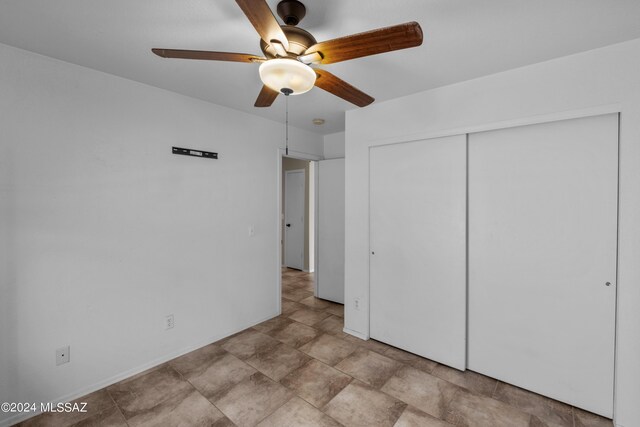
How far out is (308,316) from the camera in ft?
11.8

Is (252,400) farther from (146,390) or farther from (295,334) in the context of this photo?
(295,334)

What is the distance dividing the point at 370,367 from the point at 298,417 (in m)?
0.83

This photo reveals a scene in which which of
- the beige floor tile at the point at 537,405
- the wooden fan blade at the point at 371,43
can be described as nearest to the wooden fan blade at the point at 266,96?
the wooden fan blade at the point at 371,43

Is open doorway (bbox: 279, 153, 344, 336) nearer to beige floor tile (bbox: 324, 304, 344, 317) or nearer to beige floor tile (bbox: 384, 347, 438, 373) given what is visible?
beige floor tile (bbox: 324, 304, 344, 317)

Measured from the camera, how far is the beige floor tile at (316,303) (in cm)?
391

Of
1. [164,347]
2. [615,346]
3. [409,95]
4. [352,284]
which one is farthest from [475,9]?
[164,347]

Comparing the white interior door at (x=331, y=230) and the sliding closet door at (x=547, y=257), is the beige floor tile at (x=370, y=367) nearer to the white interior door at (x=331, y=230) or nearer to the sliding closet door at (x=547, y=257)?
the sliding closet door at (x=547, y=257)

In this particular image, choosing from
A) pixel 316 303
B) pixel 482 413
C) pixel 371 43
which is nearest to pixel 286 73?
pixel 371 43

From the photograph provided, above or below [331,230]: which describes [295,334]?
below

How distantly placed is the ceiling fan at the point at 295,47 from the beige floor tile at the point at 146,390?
2280mm

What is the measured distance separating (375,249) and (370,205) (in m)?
0.46

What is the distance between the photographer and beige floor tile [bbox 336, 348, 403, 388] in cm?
232

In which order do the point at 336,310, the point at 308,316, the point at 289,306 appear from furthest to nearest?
the point at 289,306 < the point at 336,310 < the point at 308,316

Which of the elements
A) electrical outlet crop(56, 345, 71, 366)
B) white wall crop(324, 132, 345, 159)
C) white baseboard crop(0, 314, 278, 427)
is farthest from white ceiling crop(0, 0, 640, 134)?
white baseboard crop(0, 314, 278, 427)
